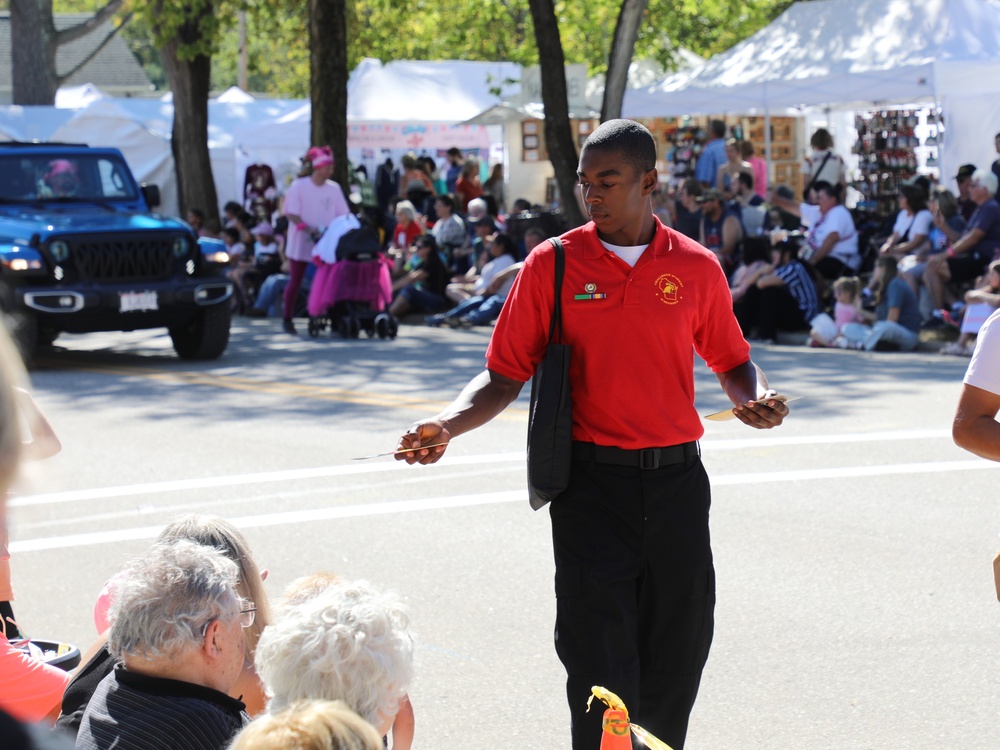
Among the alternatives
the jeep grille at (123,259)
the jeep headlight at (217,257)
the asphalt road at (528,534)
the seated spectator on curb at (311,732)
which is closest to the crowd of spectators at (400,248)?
the jeep headlight at (217,257)

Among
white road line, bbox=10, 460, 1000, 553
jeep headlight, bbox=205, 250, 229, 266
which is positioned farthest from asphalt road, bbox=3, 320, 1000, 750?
jeep headlight, bbox=205, 250, 229, 266

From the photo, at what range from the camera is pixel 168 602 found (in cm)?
321

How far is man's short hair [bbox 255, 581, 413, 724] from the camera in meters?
2.94

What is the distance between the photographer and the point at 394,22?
1526 inches

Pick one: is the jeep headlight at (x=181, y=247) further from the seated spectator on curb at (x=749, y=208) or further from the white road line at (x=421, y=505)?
the white road line at (x=421, y=505)

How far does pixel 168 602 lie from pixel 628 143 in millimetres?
1691

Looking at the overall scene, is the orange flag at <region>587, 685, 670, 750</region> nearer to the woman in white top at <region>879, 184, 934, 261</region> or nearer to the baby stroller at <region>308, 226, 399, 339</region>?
the woman in white top at <region>879, 184, 934, 261</region>

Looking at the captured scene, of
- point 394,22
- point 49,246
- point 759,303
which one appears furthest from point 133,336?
point 394,22

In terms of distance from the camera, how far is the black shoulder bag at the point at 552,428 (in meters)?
3.85

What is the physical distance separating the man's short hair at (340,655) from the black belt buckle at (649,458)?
3.31 feet

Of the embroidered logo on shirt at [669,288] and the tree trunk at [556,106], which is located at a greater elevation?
the tree trunk at [556,106]

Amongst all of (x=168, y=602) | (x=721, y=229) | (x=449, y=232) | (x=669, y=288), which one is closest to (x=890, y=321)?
(x=721, y=229)

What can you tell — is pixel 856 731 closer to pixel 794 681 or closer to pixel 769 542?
pixel 794 681

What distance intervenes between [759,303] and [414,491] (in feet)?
26.9
